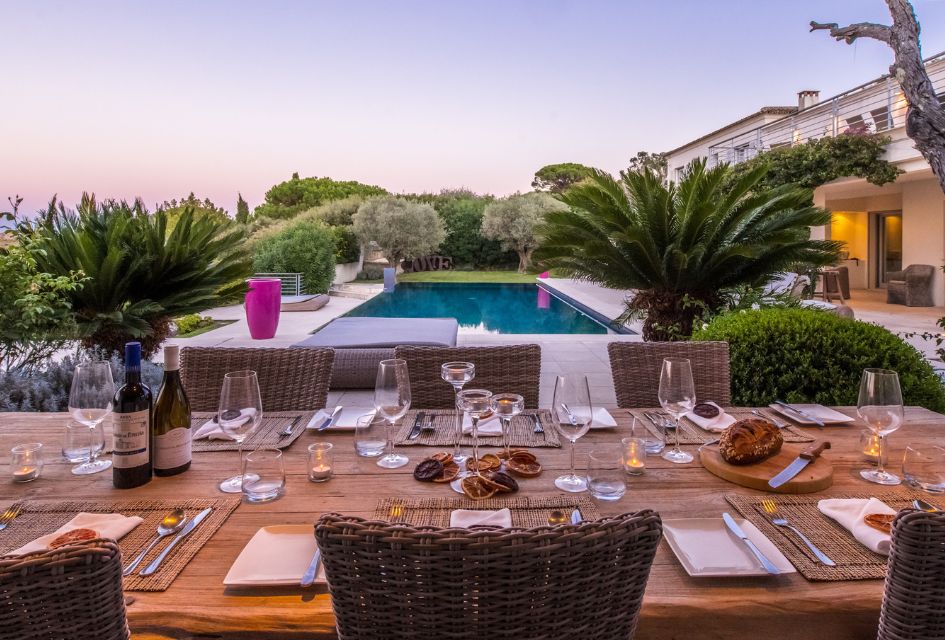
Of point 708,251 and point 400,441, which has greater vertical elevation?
point 708,251

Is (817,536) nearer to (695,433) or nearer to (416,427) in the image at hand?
(695,433)

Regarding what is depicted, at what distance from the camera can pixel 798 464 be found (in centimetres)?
136

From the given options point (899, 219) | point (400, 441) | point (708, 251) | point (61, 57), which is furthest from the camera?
point (899, 219)

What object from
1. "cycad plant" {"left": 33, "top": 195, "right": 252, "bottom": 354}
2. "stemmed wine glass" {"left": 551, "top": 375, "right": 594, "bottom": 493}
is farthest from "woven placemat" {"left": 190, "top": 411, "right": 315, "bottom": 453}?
"cycad plant" {"left": 33, "top": 195, "right": 252, "bottom": 354}

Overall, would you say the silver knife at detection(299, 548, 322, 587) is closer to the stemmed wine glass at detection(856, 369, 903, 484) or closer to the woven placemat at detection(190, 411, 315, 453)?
the woven placemat at detection(190, 411, 315, 453)

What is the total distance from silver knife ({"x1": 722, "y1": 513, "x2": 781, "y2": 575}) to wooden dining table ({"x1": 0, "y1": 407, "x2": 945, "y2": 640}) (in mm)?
18

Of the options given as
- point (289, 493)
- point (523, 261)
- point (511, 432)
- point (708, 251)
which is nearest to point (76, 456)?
point (289, 493)

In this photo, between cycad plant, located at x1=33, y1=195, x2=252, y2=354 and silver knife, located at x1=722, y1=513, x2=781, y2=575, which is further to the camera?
cycad plant, located at x1=33, y1=195, x2=252, y2=354

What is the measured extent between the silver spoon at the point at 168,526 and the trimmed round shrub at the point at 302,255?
530 inches

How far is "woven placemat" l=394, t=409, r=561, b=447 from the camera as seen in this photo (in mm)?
1626

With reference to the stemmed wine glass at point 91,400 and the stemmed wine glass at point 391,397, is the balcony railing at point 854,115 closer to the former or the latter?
the stemmed wine glass at point 391,397

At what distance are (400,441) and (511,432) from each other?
13.0 inches

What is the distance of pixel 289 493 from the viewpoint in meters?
1.29

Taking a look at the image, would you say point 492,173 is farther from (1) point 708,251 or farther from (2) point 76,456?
(2) point 76,456
